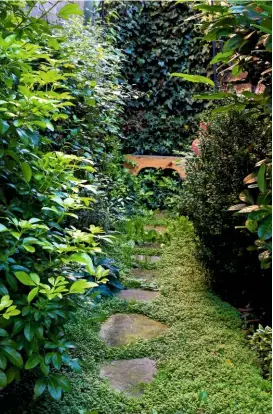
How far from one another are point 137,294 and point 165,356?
79cm

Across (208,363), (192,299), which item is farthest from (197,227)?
(208,363)

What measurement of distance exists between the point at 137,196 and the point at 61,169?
133 inches

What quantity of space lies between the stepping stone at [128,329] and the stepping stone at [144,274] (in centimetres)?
56

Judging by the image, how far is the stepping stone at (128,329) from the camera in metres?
2.21

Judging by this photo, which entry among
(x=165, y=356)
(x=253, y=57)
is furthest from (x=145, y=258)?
(x=253, y=57)

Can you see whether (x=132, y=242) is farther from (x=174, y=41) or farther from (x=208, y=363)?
(x=174, y=41)

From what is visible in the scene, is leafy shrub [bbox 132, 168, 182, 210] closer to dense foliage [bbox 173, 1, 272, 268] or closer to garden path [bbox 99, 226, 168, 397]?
garden path [bbox 99, 226, 168, 397]

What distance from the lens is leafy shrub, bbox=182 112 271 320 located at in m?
2.51

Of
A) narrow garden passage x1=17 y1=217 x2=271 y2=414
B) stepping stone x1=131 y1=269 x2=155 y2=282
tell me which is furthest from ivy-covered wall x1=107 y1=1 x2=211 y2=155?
narrow garden passage x1=17 y1=217 x2=271 y2=414

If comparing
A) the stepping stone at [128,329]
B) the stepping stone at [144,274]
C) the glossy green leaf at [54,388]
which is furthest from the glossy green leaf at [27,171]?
the stepping stone at [144,274]

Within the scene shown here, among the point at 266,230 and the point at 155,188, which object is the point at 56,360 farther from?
the point at 155,188

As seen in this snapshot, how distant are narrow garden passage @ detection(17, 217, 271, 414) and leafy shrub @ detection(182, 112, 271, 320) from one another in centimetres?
22

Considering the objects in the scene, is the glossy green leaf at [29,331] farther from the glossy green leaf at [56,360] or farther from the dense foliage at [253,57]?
the dense foliage at [253,57]

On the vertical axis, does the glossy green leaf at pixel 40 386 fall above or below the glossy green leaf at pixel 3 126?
below
